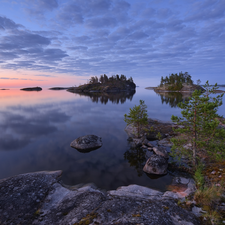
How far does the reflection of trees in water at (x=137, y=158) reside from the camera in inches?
679

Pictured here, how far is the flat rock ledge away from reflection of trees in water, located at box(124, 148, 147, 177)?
4826 mm

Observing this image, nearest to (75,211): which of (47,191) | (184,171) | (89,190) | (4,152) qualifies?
(89,190)

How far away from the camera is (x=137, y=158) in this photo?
1947 centimetres

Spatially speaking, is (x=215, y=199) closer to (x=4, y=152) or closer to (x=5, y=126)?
(x=4, y=152)

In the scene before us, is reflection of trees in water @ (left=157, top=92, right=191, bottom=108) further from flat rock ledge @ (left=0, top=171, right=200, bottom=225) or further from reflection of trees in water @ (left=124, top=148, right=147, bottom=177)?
flat rock ledge @ (left=0, top=171, right=200, bottom=225)

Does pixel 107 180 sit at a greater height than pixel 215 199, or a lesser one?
lesser

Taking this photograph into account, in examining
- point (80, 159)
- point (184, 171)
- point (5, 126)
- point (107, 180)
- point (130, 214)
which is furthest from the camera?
point (5, 126)

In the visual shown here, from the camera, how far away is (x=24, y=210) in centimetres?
962

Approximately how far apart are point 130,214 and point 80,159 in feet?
39.3

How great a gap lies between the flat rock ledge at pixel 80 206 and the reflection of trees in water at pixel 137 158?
483 centimetres

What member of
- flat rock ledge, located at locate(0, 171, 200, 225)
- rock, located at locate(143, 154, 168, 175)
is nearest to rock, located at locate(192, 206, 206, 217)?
flat rock ledge, located at locate(0, 171, 200, 225)

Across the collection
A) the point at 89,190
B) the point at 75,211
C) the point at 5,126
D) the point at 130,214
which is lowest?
the point at 5,126

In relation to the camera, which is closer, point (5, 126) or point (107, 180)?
point (107, 180)

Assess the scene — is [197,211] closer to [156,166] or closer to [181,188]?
→ [181,188]
